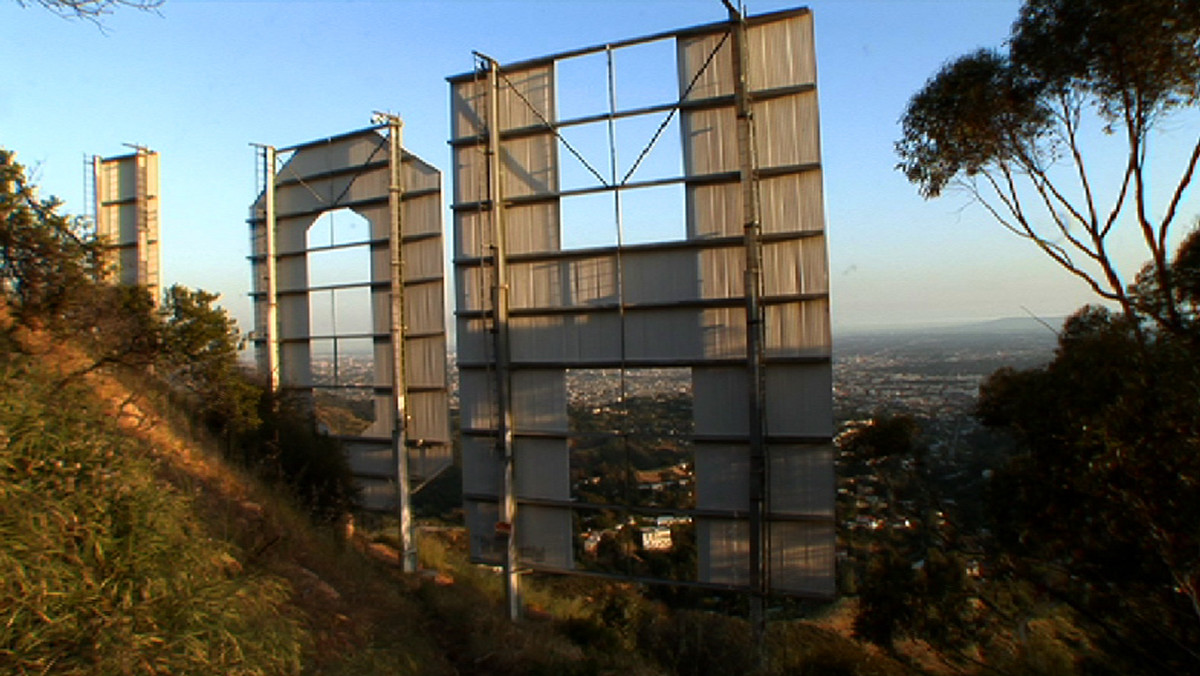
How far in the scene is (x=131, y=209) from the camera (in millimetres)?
18250

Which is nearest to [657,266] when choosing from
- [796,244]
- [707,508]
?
[796,244]

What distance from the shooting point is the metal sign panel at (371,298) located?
13.6 metres

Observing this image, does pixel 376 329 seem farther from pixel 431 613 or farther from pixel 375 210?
pixel 431 613

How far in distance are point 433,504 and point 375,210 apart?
31.3 feet

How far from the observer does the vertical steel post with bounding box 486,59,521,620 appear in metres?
11.3

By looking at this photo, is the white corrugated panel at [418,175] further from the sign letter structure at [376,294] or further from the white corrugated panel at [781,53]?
the white corrugated panel at [781,53]

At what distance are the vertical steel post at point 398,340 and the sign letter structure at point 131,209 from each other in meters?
8.66

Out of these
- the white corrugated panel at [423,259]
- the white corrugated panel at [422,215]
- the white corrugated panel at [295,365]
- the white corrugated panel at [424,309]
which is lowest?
the white corrugated panel at [295,365]

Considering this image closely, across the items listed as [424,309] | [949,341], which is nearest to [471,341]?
[424,309]

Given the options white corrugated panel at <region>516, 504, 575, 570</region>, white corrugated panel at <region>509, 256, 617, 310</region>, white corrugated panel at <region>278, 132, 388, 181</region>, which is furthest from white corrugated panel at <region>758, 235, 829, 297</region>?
white corrugated panel at <region>278, 132, 388, 181</region>

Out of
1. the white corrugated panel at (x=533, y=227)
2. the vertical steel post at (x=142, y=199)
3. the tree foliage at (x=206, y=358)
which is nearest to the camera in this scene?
the white corrugated panel at (x=533, y=227)

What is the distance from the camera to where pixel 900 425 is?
11.4 metres

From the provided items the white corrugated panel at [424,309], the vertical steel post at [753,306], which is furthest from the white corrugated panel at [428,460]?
the vertical steel post at [753,306]

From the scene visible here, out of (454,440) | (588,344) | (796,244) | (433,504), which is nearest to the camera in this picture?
(796,244)
